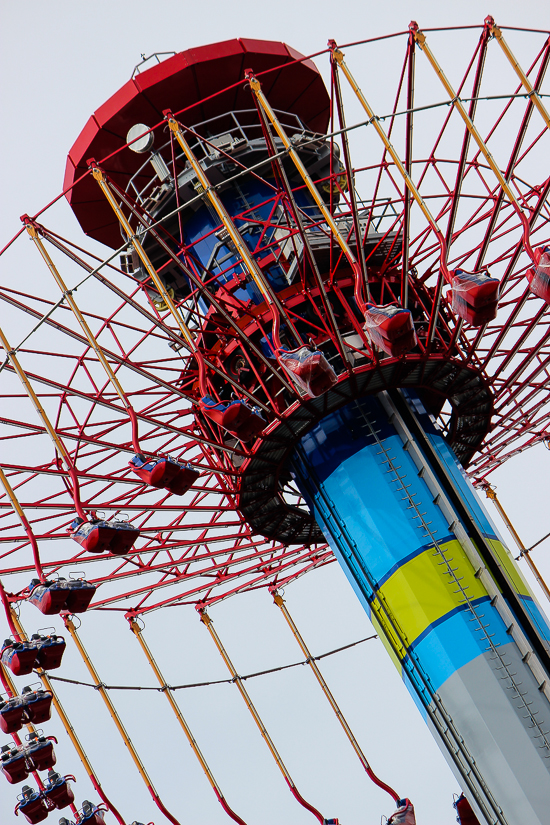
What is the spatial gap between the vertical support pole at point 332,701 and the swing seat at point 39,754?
1353cm

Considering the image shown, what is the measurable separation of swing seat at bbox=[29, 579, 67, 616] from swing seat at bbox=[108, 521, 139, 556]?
154cm

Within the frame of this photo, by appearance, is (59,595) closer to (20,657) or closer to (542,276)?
(20,657)

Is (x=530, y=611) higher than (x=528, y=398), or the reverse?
(x=528, y=398)

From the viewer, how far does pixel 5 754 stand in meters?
24.2

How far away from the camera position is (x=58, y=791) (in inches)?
993

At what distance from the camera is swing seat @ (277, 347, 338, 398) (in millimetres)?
20547

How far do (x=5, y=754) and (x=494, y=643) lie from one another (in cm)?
1340

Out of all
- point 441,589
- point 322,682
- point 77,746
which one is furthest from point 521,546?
point 77,746

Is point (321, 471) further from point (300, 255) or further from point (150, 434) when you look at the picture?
point (150, 434)

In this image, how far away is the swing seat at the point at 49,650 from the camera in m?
22.8

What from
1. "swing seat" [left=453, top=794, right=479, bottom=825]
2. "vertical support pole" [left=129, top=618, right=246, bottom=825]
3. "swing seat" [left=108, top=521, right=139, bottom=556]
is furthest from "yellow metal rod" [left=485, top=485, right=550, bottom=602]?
"swing seat" [left=108, top=521, right=139, bottom=556]

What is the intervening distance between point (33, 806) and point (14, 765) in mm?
1925

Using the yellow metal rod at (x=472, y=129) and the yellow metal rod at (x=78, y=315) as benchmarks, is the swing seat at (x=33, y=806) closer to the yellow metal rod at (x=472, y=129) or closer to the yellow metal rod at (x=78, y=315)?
the yellow metal rod at (x=78, y=315)

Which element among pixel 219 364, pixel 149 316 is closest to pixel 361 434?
pixel 219 364
